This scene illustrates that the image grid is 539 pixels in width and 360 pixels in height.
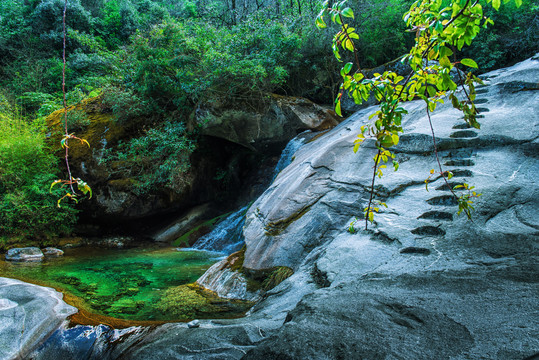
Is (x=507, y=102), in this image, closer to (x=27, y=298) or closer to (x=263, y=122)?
(x=263, y=122)

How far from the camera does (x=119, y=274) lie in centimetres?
564

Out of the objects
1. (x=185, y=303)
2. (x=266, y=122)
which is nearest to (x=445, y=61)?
(x=185, y=303)

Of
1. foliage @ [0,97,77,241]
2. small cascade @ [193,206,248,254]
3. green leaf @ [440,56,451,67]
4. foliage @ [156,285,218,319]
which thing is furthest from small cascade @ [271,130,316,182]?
green leaf @ [440,56,451,67]

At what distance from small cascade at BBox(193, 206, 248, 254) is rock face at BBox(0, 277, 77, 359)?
4.71 m

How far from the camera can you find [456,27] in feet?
4.00

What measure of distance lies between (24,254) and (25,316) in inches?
224

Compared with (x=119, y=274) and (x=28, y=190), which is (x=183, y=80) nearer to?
(x=28, y=190)

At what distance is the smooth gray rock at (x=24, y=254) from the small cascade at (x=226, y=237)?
372 centimetres

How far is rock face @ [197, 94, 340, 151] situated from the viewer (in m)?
9.16

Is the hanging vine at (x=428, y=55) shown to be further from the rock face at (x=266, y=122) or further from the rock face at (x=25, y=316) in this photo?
the rock face at (x=266, y=122)

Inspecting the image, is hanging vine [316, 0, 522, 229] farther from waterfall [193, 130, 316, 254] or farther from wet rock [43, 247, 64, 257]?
wet rock [43, 247, 64, 257]

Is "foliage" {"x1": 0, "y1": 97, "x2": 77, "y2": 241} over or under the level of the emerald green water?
over

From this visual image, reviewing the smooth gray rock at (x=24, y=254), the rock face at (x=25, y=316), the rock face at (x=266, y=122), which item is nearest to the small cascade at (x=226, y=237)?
the rock face at (x=266, y=122)

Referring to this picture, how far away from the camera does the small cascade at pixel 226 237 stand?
7934 millimetres
